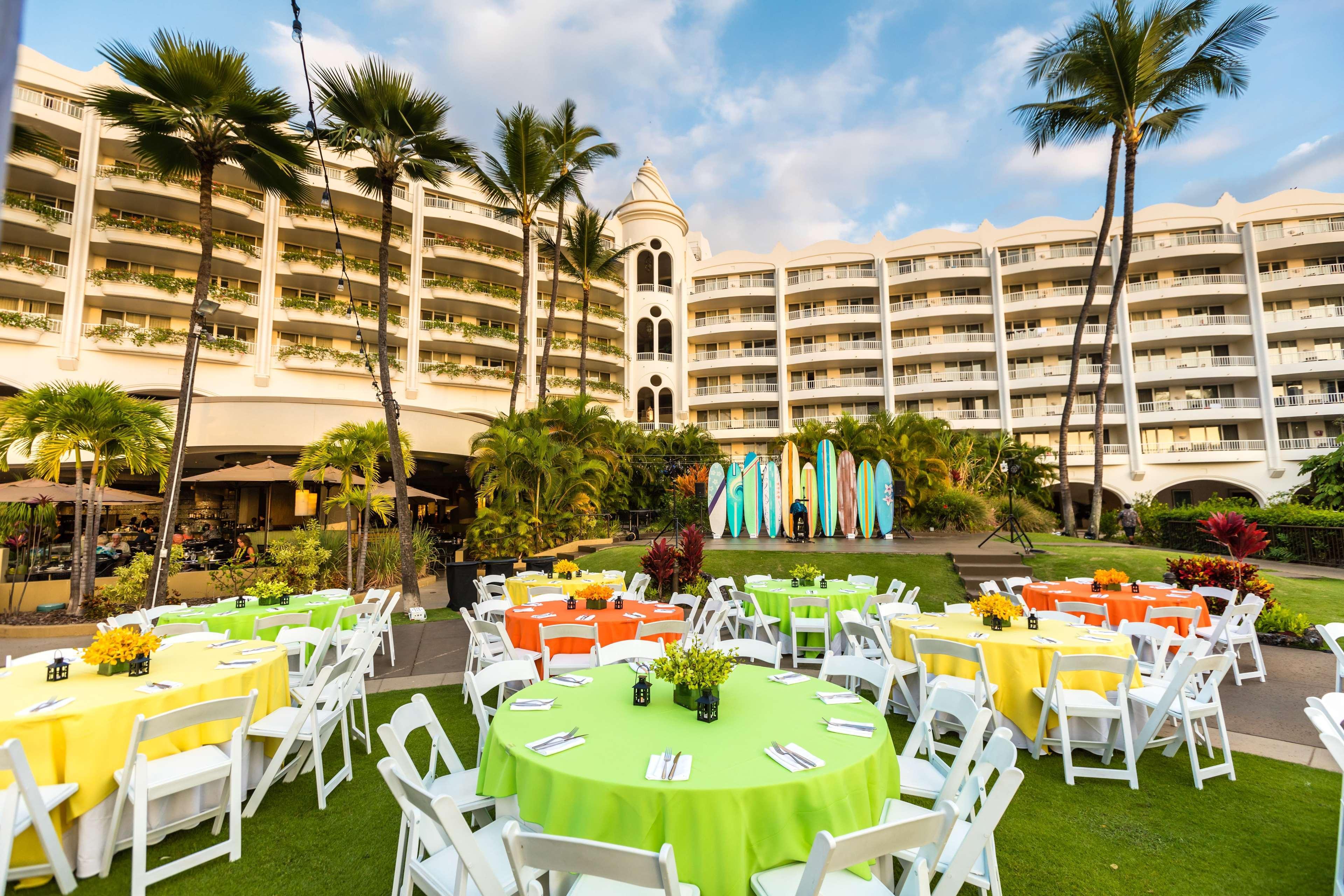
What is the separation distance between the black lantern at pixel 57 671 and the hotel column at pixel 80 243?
2396 centimetres

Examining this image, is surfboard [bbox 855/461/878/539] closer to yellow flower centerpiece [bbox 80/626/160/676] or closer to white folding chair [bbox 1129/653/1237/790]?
white folding chair [bbox 1129/653/1237/790]

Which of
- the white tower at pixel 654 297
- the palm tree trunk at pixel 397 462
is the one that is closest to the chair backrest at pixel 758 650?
the palm tree trunk at pixel 397 462

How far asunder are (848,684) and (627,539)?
47.2ft

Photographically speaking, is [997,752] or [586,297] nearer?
[997,752]

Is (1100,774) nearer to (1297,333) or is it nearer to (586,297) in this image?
(586,297)

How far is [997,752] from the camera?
10.8 ft

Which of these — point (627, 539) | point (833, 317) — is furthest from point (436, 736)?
point (833, 317)

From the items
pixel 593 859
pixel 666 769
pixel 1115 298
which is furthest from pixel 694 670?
pixel 1115 298

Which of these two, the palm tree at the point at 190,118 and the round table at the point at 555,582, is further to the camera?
the palm tree at the point at 190,118

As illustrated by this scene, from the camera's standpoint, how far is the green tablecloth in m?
7.46

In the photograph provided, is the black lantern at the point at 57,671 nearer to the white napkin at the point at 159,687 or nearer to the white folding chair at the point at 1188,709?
the white napkin at the point at 159,687

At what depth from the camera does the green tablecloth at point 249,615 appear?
7457 mm

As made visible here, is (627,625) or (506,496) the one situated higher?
(506,496)

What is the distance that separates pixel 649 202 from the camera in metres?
37.9
